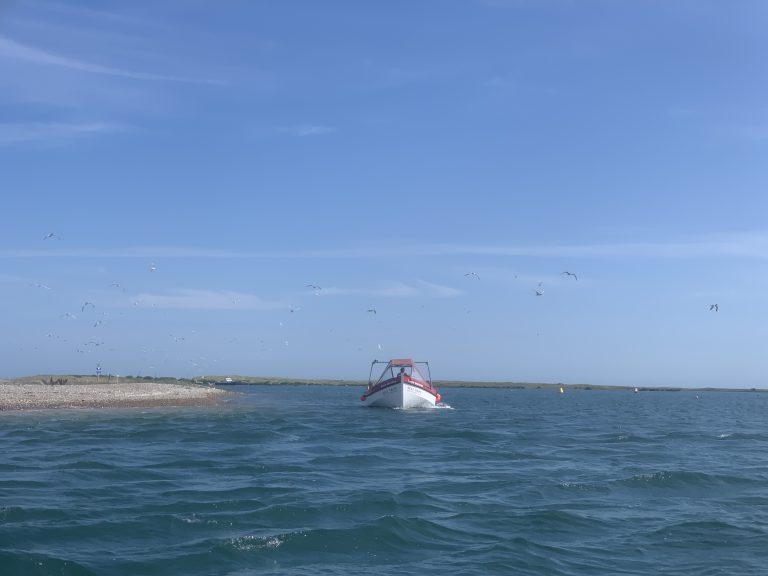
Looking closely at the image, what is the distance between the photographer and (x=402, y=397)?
66438mm

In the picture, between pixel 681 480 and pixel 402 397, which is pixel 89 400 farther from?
pixel 681 480

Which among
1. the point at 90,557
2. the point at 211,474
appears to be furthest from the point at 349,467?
the point at 90,557

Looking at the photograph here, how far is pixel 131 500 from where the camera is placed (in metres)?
20.7

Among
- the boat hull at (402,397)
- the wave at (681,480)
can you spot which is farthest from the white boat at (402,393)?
the wave at (681,480)

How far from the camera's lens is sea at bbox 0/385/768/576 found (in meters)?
15.9

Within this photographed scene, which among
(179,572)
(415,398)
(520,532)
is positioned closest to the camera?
(179,572)

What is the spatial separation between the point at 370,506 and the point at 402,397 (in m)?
46.0

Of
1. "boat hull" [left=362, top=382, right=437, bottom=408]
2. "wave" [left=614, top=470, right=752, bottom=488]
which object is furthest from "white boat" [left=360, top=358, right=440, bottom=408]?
"wave" [left=614, top=470, right=752, bottom=488]

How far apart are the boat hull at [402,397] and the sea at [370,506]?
28.6 m

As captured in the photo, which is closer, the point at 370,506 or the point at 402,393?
the point at 370,506

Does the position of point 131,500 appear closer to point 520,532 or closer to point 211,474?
point 211,474


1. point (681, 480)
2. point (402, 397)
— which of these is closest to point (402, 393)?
point (402, 397)

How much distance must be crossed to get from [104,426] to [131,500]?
21.7 metres

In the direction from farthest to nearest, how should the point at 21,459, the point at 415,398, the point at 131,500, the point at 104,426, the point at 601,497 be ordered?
the point at 415,398, the point at 104,426, the point at 21,459, the point at 601,497, the point at 131,500
